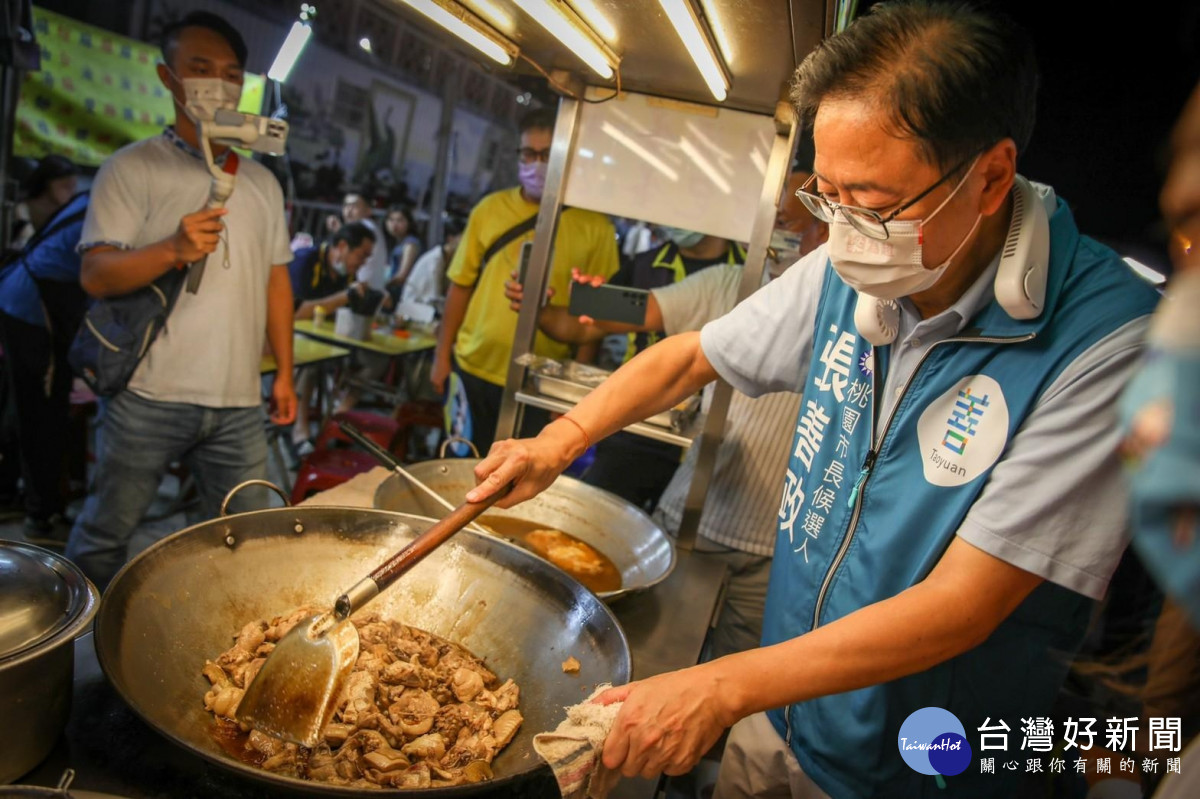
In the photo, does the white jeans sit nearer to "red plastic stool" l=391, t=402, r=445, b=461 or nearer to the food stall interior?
the food stall interior

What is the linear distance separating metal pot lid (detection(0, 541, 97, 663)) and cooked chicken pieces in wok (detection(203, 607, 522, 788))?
351 mm

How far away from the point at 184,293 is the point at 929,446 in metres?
2.82

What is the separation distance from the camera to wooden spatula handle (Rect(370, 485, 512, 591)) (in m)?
1.47

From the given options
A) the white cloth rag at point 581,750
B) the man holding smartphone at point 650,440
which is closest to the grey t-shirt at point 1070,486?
the white cloth rag at point 581,750

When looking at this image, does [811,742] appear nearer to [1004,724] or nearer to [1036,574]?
[1004,724]

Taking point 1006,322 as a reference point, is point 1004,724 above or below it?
below

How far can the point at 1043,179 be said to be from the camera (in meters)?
5.03

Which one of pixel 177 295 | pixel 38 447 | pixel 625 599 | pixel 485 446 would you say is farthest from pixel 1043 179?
pixel 38 447

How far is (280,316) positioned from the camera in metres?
3.48

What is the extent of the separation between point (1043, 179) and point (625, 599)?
15.0ft

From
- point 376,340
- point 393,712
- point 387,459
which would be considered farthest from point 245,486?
point 376,340

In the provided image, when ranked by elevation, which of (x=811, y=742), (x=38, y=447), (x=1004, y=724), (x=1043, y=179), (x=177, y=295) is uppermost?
(x=1043, y=179)

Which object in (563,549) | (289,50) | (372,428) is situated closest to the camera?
(563,549)

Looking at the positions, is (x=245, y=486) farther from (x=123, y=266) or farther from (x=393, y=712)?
(x=123, y=266)
